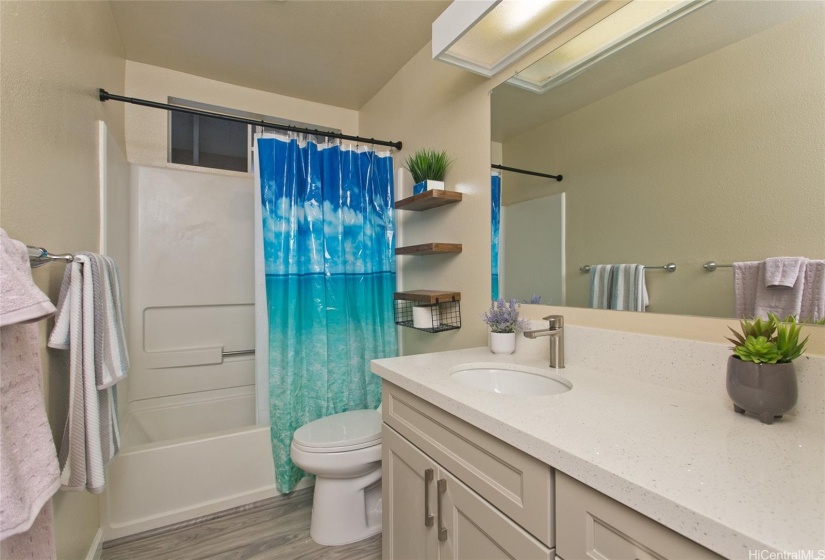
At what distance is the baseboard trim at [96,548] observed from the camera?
1.41 metres

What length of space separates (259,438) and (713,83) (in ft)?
7.41

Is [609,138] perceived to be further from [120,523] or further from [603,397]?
[120,523]

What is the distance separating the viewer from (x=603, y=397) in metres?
0.90

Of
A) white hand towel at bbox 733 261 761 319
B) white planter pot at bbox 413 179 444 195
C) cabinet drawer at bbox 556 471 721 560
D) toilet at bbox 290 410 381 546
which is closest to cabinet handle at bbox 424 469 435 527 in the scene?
cabinet drawer at bbox 556 471 721 560

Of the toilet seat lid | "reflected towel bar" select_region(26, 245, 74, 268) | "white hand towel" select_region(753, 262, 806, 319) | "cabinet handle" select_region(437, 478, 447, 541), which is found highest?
"reflected towel bar" select_region(26, 245, 74, 268)

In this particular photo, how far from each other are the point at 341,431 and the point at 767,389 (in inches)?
58.5

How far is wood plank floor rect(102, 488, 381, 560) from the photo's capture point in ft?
5.04

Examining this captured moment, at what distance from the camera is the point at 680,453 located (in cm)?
61

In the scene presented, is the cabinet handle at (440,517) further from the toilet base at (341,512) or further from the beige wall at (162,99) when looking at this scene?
the beige wall at (162,99)

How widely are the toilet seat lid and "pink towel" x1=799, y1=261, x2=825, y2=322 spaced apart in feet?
4.79

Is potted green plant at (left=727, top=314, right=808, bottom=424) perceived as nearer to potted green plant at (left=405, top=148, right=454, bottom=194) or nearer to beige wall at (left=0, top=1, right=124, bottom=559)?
potted green plant at (left=405, top=148, right=454, bottom=194)

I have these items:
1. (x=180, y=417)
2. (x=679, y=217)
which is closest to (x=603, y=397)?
(x=679, y=217)

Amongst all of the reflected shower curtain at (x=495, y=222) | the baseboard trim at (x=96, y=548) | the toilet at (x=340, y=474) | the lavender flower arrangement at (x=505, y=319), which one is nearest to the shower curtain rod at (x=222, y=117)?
the reflected shower curtain at (x=495, y=222)

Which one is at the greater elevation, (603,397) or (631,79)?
(631,79)
